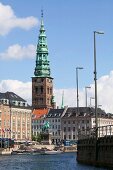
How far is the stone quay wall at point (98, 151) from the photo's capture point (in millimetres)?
64875

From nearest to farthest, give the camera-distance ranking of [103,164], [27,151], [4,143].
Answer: [103,164] < [27,151] < [4,143]

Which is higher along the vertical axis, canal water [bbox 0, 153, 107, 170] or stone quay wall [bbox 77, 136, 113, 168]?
stone quay wall [bbox 77, 136, 113, 168]

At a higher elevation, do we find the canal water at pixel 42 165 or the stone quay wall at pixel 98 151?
the stone quay wall at pixel 98 151

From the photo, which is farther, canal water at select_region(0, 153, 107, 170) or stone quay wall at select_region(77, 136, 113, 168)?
canal water at select_region(0, 153, 107, 170)

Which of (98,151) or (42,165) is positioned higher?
(98,151)

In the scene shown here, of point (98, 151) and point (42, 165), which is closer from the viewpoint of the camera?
point (98, 151)

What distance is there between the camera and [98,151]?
71188 mm

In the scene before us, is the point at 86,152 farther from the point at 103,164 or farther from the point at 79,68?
the point at 79,68

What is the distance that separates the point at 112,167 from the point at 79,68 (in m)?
43.4

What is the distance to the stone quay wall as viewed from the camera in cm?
6488

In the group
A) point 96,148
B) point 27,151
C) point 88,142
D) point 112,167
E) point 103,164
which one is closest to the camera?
point 112,167

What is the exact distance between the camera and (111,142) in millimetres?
63625

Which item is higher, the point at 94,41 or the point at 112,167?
the point at 94,41

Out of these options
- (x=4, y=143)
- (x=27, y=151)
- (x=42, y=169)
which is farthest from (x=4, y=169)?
(x=4, y=143)
